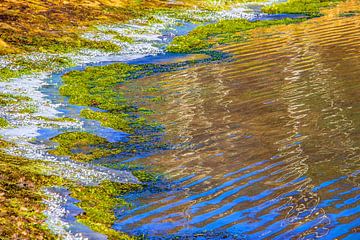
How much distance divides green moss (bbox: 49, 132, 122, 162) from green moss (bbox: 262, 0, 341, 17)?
48684mm

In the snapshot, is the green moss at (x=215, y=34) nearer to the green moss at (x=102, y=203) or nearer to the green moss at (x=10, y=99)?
the green moss at (x=10, y=99)

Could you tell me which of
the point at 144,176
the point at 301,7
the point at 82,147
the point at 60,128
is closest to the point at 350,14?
the point at 301,7

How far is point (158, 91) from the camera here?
39656mm

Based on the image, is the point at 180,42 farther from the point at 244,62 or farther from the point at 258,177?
the point at 258,177

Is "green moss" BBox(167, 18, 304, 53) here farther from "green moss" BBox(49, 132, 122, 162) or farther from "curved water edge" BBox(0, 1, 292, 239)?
"green moss" BBox(49, 132, 122, 162)

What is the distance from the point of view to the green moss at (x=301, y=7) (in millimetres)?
74463

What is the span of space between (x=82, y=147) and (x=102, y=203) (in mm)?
7304

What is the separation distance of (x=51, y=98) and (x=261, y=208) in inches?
812

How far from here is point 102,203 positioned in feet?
66.2

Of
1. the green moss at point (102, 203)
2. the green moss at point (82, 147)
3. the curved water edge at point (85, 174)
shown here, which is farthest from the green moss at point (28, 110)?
the green moss at point (102, 203)

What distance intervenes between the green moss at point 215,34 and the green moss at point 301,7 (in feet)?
19.7

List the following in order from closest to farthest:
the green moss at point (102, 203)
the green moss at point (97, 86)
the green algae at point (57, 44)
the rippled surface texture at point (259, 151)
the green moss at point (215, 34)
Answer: the green moss at point (102, 203) < the rippled surface texture at point (259, 151) < the green moss at point (97, 86) < the green algae at point (57, 44) < the green moss at point (215, 34)

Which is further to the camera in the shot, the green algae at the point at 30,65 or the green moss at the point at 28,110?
the green algae at the point at 30,65

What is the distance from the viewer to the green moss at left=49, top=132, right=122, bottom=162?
1010 inches
